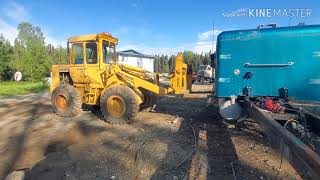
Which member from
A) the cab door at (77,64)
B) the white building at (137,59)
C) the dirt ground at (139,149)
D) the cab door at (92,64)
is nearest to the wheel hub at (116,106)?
the dirt ground at (139,149)

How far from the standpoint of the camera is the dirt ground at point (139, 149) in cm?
567

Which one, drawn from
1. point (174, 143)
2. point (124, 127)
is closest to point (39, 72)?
point (124, 127)

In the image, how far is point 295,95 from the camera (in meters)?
7.98

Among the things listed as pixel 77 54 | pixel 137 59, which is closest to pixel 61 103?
pixel 77 54

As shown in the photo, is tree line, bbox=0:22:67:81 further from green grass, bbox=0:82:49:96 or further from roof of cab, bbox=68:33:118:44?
roof of cab, bbox=68:33:118:44

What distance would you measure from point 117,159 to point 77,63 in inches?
236

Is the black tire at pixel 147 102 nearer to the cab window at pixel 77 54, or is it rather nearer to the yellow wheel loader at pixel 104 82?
the yellow wheel loader at pixel 104 82

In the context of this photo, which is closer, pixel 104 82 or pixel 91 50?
pixel 104 82

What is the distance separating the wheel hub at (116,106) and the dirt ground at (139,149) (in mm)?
484

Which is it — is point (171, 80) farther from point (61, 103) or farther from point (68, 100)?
point (61, 103)

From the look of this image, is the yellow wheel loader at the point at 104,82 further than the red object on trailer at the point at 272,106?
Yes

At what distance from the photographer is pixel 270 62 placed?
817 centimetres

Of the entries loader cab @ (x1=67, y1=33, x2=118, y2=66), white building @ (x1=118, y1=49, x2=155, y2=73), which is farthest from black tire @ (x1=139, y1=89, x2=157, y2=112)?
white building @ (x1=118, y1=49, x2=155, y2=73)

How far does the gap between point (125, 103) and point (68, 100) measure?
7.92 ft
